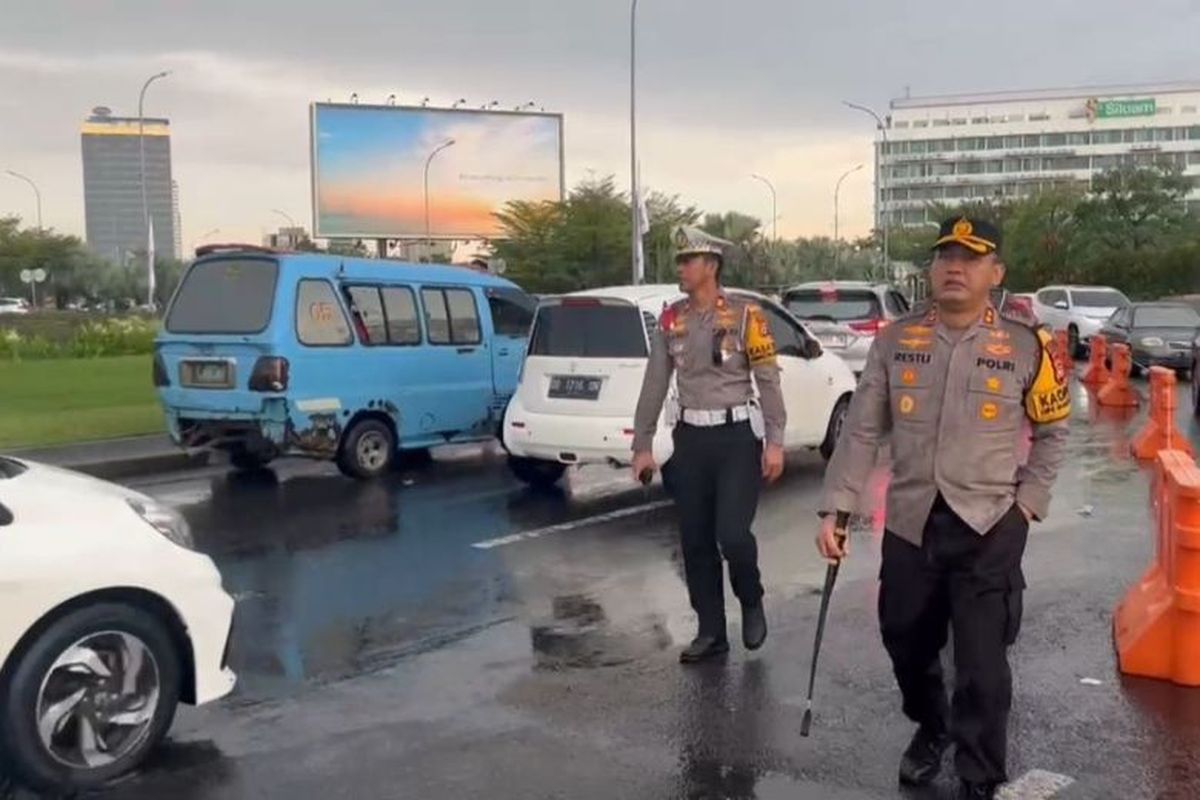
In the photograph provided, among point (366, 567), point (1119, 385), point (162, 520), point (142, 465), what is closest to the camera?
point (162, 520)

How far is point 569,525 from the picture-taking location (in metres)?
9.66

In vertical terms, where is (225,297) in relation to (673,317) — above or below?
above

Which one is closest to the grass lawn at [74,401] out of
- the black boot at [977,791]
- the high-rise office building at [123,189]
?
the black boot at [977,791]

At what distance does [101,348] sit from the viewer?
2703 centimetres

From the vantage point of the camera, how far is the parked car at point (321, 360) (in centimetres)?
1109

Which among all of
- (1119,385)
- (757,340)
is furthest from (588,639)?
(1119,385)

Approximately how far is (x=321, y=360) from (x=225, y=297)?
0.97 meters

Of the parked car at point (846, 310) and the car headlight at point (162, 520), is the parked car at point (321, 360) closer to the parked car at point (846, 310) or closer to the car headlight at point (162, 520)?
the car headlight at point (162, 520)

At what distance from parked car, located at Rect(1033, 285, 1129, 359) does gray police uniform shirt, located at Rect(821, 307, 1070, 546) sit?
2621cm

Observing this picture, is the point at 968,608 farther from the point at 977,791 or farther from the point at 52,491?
the point at 52,491

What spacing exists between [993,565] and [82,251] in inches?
3083

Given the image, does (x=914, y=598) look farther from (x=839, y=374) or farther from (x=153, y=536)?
(x=839, y=374)

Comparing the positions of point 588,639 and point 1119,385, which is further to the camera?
point 1119,385

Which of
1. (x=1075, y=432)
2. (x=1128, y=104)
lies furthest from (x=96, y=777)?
(x=1128, y=104)
